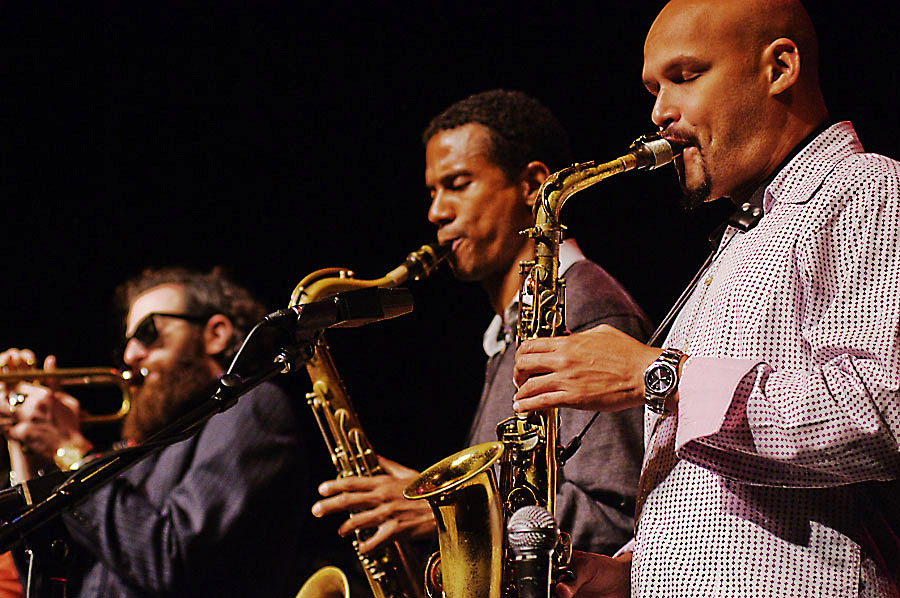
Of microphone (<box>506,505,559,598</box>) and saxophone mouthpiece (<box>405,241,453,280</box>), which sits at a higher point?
saxophone mouthpiece (<box>405,241,453,280</box>)

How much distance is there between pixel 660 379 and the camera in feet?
5.55

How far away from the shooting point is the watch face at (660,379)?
168cm

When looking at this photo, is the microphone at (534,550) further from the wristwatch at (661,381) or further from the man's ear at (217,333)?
the man's ear at (217,333)

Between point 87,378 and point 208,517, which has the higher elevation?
point 87,378

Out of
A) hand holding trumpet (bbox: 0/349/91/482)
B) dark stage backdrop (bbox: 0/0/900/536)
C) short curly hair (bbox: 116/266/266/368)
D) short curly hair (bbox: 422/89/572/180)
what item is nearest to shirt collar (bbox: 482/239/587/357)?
short curly hair (bbox: 422/89/572/180)

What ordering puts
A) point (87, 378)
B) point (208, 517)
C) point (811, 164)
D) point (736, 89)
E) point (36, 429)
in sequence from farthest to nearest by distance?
point (87, 378) → point (36, 429) → point (208, 517) → point (736, 89) → point (811, 164)

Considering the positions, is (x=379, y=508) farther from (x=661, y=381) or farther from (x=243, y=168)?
(x=243, y=168)

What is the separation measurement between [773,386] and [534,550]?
0.51 meters

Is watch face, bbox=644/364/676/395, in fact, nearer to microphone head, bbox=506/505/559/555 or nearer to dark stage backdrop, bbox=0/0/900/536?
microphone head, bbox=506/505/559/555

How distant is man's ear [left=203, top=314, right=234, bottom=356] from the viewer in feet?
12.0

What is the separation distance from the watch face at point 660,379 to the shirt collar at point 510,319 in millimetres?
1074

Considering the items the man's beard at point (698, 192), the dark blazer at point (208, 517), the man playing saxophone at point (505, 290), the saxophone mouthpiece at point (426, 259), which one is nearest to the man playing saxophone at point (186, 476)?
the dark blazer at point (208, 517)

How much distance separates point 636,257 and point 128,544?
2207 mm

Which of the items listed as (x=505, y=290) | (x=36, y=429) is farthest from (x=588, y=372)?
(x=36, y=429)
